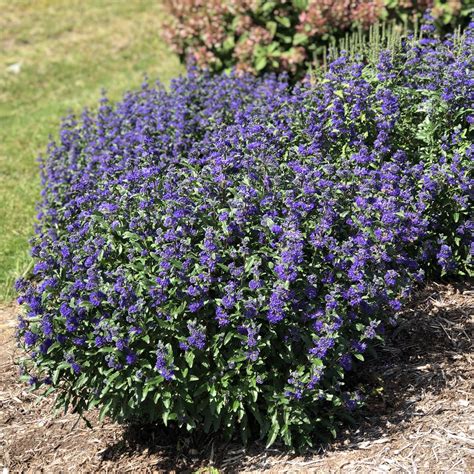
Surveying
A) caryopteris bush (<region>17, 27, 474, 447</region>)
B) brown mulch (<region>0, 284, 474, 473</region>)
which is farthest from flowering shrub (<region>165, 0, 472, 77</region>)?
brown mulch (<region>0, 284, 474, 473</region>)

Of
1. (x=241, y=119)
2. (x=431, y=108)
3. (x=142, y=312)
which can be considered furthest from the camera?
(x=241, y=119)

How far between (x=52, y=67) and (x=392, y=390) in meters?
8.74

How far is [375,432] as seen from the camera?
3.70m

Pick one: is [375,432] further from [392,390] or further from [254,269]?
[254,269]

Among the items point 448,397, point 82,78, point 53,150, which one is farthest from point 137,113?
point 82,78

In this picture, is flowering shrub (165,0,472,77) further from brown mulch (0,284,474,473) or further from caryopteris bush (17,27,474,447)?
brown mulch (0,284,474,473)

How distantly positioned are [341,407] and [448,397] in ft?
1.90

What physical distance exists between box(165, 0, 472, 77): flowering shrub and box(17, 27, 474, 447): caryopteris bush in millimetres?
3062

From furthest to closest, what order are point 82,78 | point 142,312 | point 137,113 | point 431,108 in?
point 82,78
point 137,113
point 431,108
point 142,312

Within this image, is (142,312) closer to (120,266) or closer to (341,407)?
(120,266)

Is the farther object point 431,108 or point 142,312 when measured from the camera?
point 431,108

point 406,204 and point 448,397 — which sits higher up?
point 406,204

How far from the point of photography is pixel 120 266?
3627 mm

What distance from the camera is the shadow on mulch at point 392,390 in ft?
12.1
